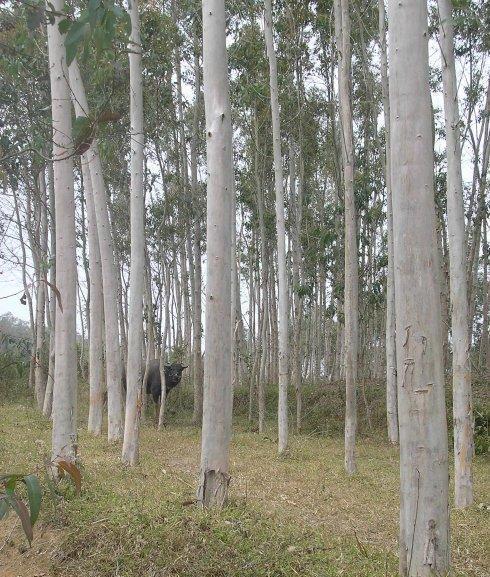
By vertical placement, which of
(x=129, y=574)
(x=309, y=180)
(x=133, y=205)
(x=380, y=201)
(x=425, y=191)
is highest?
(x=309, y=180)

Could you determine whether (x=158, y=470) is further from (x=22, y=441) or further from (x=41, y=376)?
(x=41, y=376)

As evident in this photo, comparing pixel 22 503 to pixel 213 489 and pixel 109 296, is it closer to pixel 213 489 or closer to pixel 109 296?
pixel 213 489

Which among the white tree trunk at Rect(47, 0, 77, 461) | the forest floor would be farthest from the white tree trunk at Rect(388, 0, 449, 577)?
the white tree trunk at Rect(47, 0, 77, 461)

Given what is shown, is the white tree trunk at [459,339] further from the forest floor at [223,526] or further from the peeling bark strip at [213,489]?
the peeling bark strip at [213,489]

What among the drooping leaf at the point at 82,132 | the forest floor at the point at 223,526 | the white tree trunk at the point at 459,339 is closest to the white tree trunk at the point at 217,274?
the forest floor at the point at 223,526

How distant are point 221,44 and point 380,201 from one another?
1250 cm

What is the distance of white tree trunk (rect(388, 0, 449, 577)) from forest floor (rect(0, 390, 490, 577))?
49 cm

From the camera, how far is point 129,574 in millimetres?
3711

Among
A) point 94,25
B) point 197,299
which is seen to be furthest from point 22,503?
point 197,299

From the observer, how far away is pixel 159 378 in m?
16.5

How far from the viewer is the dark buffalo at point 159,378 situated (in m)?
15.8

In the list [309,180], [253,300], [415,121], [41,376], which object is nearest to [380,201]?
[309,180]

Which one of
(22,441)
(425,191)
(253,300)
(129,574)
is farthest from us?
(253,300)

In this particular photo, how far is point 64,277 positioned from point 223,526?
3049 mm
